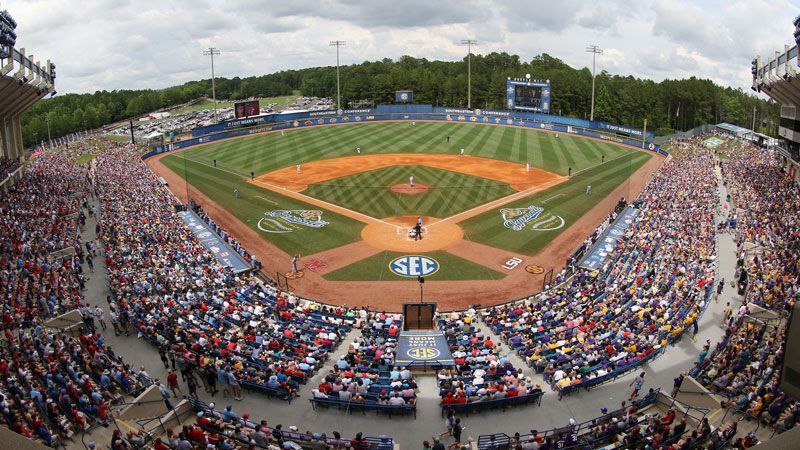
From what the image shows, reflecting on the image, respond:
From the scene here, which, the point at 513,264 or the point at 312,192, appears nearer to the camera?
the point at 513,264

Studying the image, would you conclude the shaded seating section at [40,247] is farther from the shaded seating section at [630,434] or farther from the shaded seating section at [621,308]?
the shaded seating section at [621,308]

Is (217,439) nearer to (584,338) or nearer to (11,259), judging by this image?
(584,338)

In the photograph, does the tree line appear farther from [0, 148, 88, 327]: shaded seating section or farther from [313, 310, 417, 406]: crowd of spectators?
[313, 310, 417, 406]: crowd of spectators

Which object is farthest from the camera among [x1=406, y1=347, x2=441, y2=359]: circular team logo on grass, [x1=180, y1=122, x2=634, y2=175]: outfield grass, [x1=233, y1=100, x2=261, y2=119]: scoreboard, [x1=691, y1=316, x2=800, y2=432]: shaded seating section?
[x1=233, y1=100, x2=261, y2=119]: scoreboard

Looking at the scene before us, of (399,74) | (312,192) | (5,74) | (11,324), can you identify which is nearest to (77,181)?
(5,74)

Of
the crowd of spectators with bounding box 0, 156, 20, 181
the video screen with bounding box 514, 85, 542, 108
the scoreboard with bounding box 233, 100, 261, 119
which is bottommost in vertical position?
the crowd of spectators with bounding box 0, 156, 20, 181

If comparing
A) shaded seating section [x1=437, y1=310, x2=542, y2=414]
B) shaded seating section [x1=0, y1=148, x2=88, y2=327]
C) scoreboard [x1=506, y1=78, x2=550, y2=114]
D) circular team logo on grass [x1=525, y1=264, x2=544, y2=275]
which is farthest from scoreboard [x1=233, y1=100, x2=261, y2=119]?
shaded seating section [x1=437, y1=310, x2=542, y2=414]

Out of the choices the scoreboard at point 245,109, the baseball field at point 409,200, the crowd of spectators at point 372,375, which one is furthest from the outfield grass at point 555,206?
the scoreboard at point 245,109
